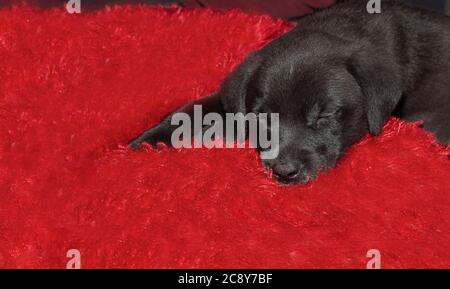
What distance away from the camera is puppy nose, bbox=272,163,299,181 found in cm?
188

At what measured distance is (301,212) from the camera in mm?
1605

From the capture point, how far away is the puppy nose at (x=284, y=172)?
1.88 meters

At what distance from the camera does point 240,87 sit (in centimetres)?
225

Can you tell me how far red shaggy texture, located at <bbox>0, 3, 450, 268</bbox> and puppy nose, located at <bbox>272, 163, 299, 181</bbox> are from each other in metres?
0.16

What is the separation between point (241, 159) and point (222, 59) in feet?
3.03

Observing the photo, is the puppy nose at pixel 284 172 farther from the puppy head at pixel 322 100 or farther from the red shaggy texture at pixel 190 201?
the red shaggy texture at pixel 190 201

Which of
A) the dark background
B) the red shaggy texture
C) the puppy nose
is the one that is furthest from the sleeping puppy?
the dark background

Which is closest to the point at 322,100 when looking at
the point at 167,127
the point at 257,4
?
the point at 167,127

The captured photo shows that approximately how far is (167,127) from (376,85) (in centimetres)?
68

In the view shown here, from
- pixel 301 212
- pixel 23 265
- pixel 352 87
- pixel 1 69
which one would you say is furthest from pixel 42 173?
pixel 352 87

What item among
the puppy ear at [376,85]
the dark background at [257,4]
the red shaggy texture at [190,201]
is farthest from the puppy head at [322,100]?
the dark background at [257,4]

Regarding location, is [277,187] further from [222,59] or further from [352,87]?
[222,59]

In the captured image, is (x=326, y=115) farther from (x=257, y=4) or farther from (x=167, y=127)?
(x=257, y=4)

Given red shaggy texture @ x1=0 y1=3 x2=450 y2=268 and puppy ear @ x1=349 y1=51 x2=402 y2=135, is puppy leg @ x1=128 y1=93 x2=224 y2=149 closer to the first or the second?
red shaggy texture @ x1=0 y1=3 x2=450 y2=268
